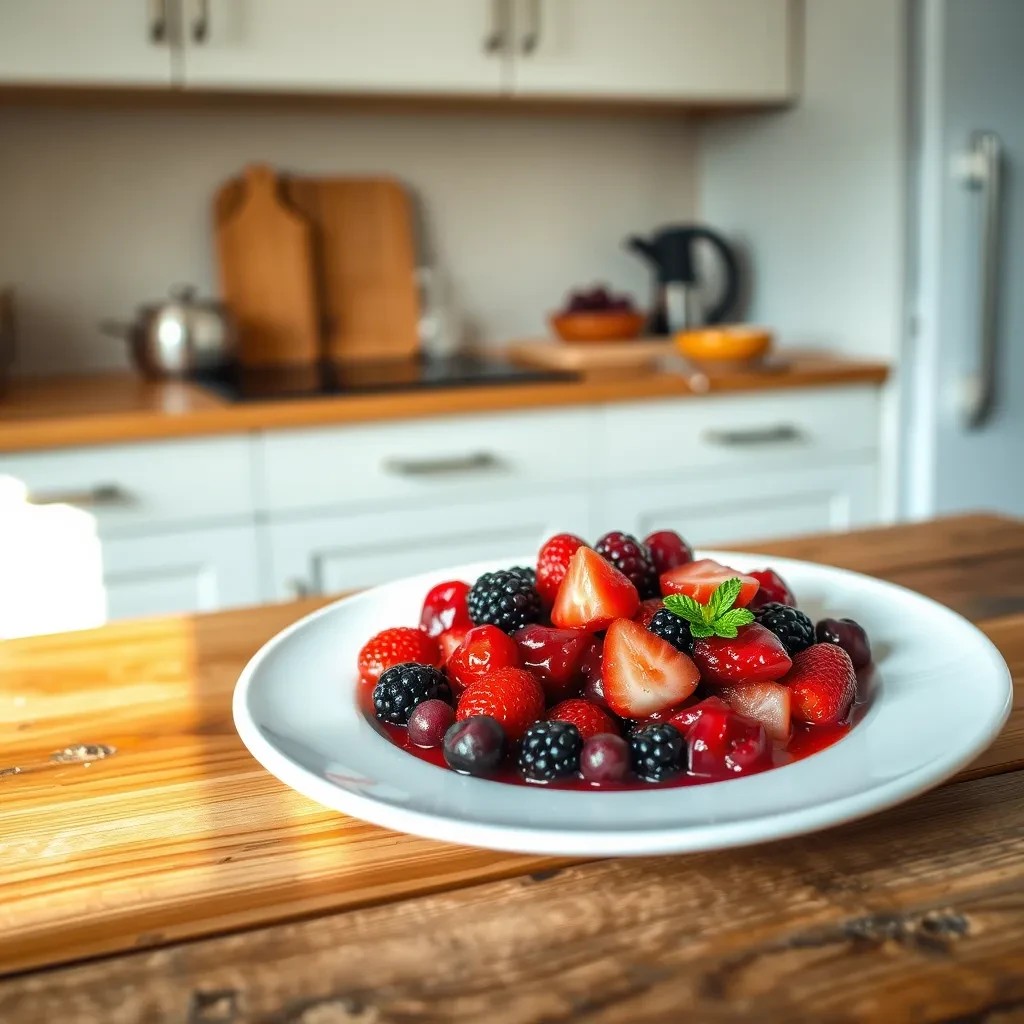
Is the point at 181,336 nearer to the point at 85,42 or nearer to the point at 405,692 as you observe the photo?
the point at 85,42

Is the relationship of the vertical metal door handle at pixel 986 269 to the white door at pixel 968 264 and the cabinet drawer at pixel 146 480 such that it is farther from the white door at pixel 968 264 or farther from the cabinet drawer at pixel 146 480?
the cabinet drawer at pixel 146 480

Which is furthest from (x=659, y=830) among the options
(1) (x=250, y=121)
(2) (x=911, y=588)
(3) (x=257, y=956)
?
(1) (x=250, y=121)

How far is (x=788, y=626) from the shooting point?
767 millimetres

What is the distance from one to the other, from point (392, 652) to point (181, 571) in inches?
48.4

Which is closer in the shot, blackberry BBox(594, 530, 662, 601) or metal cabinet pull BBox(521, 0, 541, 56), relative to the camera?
blackberry BBox(594, 530, 662, 601)

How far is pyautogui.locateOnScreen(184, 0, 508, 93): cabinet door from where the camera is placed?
2031 millimetres

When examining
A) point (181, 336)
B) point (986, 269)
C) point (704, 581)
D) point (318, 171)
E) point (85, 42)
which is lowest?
point (704, 581)

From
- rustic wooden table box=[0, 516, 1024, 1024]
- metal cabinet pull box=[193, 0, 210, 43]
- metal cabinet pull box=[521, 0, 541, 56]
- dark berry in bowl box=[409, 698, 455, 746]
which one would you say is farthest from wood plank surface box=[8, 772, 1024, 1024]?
metal cabinet pull box=[521, 0, 541, 56]

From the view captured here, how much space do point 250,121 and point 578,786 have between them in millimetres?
2166

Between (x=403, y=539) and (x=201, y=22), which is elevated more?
(x=201, y=22)

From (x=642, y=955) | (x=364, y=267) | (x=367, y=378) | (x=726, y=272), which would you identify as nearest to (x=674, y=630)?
(x=642, y=955)

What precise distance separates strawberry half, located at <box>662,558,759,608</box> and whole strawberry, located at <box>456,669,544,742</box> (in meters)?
0.15

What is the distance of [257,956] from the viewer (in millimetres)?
543

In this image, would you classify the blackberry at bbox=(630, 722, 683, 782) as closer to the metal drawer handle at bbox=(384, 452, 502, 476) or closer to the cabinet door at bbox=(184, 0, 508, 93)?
the metal drawer handle at bbox=(384, 452, 502, 476)
